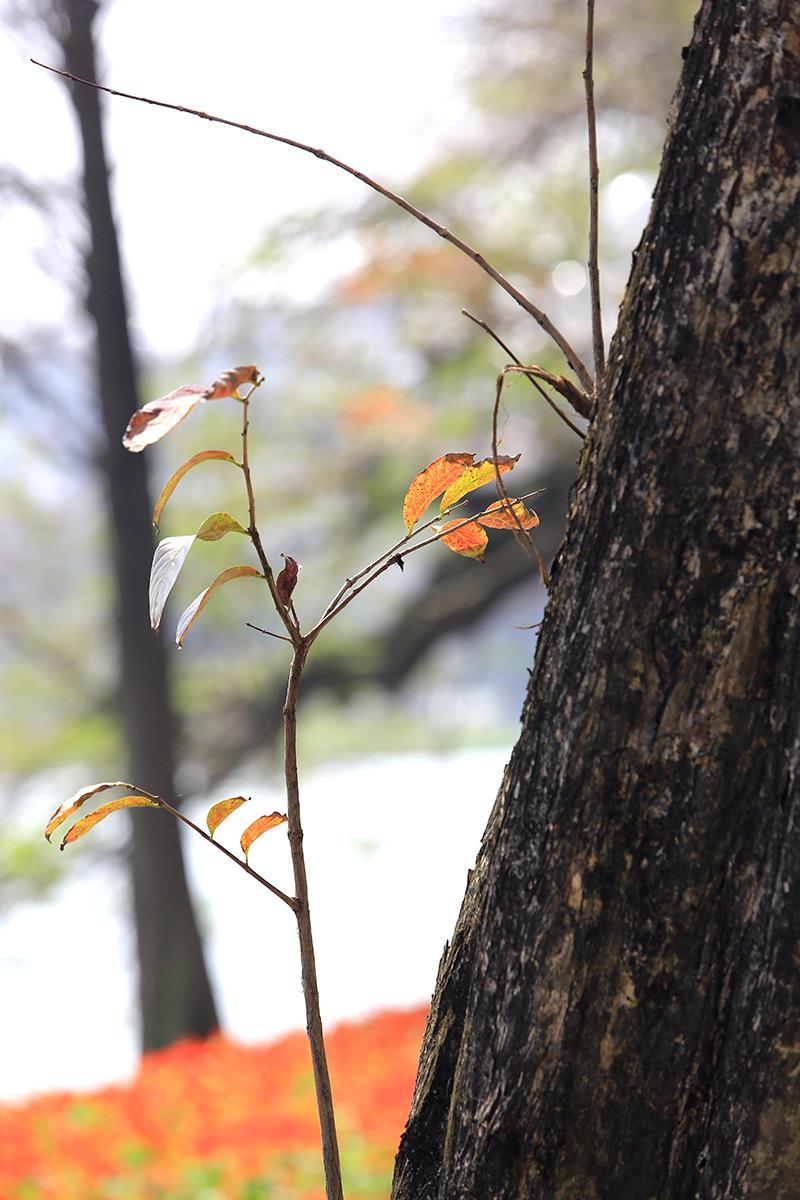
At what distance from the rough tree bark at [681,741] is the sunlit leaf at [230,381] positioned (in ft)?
0.62

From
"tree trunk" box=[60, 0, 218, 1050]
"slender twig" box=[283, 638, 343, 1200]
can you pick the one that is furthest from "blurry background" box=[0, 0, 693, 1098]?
"slender twig" box=[283, 638, 343, 1200]

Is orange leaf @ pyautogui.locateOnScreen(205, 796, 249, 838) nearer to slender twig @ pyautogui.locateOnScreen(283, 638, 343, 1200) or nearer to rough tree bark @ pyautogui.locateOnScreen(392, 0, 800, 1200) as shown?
slender twig @ pyautogui.locateOnScreen(283, 638, 343, 1200)

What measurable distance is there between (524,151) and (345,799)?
13.5 ft

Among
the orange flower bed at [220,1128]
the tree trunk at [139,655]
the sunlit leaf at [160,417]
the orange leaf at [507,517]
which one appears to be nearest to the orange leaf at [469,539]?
the orange leaf at [507,517]

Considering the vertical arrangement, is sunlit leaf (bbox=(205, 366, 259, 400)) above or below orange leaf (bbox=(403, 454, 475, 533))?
below

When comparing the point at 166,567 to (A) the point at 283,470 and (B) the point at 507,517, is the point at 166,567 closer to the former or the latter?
(B) the point at 507,517

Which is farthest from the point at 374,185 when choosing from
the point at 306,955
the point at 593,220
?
the point at 306,955

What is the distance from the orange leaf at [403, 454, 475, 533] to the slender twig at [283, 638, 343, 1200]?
11 cm

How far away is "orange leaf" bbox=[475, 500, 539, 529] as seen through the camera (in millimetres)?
691

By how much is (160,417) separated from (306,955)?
0.35 meters

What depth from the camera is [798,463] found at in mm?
530

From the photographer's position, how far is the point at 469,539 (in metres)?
0.72

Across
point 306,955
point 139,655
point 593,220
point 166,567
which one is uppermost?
point 139,655

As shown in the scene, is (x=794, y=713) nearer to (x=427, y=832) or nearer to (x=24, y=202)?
(x=24, y=202)
